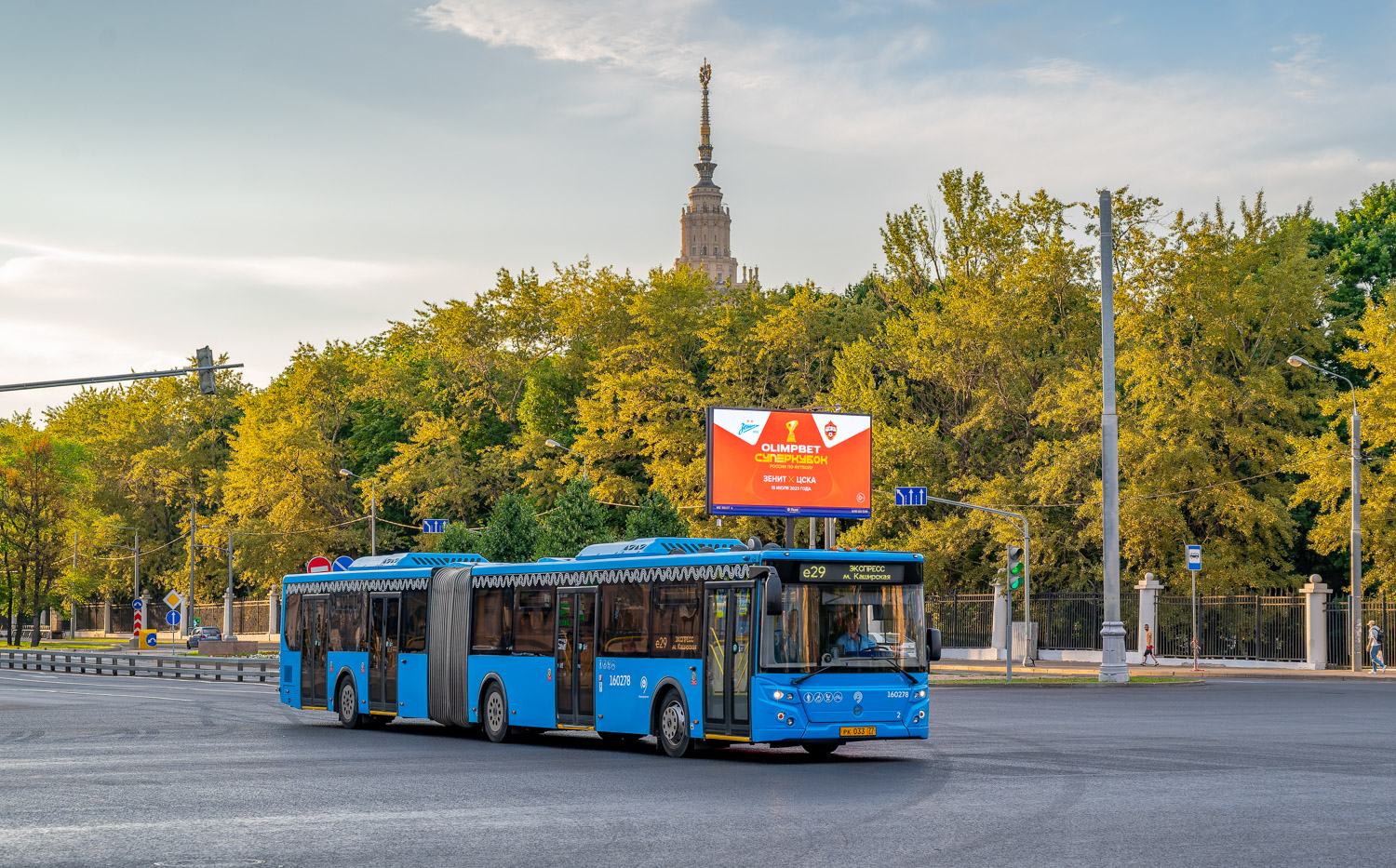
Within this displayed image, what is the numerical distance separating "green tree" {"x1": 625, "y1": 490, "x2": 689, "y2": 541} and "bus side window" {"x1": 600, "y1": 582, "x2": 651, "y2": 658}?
32513 mm

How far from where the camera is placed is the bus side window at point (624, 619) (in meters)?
21.5

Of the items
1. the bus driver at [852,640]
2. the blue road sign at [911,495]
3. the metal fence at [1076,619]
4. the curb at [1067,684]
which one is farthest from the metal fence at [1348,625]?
the bus driver at [852,640]

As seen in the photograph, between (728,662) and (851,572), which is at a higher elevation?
(851,572)

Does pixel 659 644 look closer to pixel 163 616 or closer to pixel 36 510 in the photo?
pixel 36 510

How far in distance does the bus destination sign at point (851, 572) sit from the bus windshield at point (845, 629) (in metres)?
0.08

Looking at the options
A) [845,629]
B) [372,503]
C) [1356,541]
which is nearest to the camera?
[845,629]

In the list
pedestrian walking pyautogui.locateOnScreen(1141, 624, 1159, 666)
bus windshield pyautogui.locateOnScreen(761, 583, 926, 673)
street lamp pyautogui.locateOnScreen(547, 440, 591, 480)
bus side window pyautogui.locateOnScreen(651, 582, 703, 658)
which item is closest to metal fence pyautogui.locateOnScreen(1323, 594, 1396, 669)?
pedestrian walking pyautogui.locateOnScreen(1141, 624, 1159, 666)

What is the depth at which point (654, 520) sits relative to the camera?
56188 millimetres

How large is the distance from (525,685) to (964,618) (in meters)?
40.5

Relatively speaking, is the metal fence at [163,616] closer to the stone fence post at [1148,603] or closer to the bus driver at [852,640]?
the stone fence post at [1148,603]

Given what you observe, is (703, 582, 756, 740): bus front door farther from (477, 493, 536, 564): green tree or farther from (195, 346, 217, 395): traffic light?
(477, 493, 536, 564): green tree

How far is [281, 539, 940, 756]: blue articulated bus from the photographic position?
19.6m

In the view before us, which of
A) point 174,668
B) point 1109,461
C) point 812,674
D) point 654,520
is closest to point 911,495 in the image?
point 654,520

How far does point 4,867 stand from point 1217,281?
50.6m
